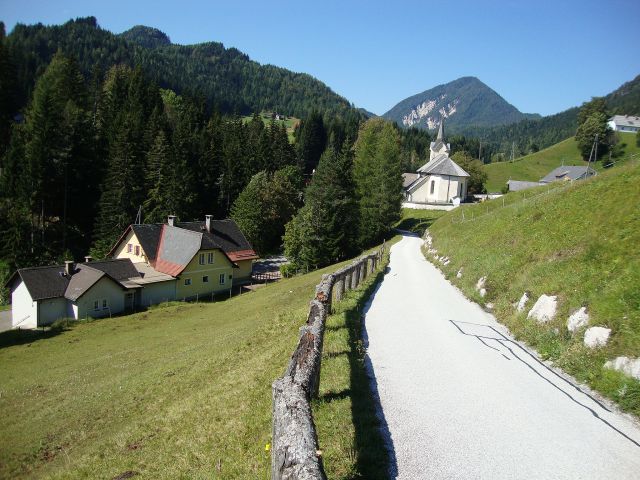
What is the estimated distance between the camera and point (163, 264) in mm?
47500

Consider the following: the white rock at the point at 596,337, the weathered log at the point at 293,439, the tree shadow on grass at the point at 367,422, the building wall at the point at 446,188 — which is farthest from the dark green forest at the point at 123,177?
the weathered log at the point at 293,439

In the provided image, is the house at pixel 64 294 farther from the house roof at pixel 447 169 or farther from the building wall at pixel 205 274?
the house roof at pixel 447 169

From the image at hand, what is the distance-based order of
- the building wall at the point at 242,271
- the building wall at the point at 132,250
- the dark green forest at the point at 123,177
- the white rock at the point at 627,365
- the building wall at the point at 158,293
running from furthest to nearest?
the building wall at the point at 242,271
the dark green forest at the point at 123,177
the building wall at the point at 132,250
the building wall at the point at 158,293
the white rock at the point at 627,365

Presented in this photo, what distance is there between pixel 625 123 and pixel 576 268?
172091 millimetres

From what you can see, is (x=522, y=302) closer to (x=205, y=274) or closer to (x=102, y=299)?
(x=102, y=299)

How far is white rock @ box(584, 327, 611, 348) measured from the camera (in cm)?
1062

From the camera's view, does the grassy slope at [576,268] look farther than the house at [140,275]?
No

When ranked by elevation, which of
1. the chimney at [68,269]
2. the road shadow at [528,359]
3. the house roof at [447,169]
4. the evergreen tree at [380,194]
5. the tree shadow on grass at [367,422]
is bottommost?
the chimney at [68,269]

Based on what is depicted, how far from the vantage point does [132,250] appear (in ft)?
165

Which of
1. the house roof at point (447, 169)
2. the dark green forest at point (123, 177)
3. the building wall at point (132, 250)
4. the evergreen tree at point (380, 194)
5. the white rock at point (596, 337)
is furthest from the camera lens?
the house roof at point (447, 169)

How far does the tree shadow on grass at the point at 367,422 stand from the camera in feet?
22.2

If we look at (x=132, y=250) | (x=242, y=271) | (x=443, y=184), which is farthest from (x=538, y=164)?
→ (x=132, y=250)

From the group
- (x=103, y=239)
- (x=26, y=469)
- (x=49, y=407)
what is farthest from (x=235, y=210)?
(x=26, y=469)

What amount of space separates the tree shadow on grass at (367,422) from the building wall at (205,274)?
119 feet
